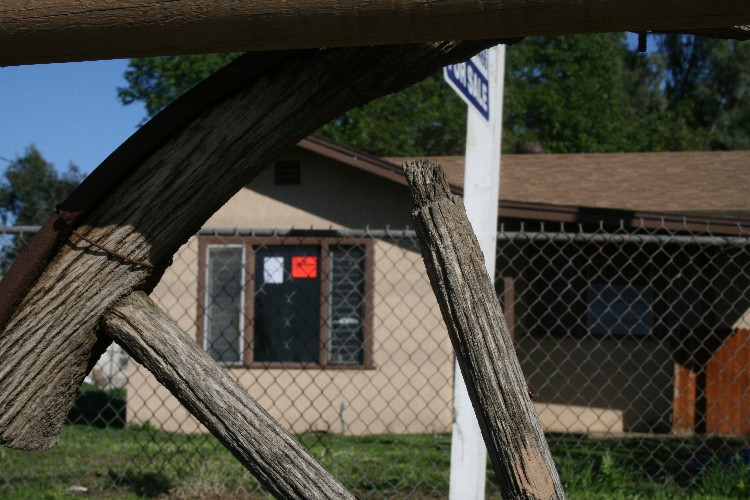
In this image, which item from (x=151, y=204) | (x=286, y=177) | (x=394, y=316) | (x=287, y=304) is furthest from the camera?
(x=286, y=177)

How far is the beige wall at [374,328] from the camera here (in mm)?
10727

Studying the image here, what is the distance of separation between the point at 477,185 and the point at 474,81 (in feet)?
1.39

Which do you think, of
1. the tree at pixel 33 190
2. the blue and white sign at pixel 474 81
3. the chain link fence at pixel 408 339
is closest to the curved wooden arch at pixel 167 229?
the blue and white sign at pixel 474 81

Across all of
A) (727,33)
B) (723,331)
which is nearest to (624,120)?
(723,331)

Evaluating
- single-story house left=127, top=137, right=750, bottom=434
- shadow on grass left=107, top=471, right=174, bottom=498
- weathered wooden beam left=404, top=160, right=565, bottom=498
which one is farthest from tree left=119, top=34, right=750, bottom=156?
weathered wooden beam left=404, top=160, right=565, bottom=498

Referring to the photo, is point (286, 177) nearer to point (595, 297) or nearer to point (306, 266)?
point (306, 266)

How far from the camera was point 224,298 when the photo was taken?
11.3 metres

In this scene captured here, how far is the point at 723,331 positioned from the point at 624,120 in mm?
22854

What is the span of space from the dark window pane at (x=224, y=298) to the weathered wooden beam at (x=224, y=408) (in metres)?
9.24

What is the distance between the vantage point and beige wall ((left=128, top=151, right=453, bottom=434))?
35.2ft

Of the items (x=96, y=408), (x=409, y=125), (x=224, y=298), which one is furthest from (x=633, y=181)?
(x=409, y=125)

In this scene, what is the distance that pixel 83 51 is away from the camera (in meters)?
1.70

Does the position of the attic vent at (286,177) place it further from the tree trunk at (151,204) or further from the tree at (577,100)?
the tree at (577,100)

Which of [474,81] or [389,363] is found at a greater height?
[474,81]
